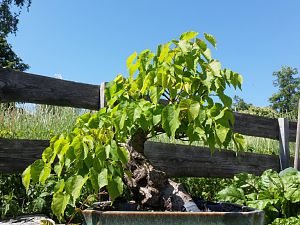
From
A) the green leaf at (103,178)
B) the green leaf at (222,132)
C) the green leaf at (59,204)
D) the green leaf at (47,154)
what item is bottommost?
the green leaf at (59,204)

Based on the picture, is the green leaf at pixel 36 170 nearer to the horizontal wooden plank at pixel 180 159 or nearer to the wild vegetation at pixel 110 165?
the wild vegetation at pixel 110 165

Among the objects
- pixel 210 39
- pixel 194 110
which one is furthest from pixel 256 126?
pixel 194 110

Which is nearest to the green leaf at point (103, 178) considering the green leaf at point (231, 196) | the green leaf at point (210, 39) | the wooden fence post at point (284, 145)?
A: the green leaf at point (210, 39)

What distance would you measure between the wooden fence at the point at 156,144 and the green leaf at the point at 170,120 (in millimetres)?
915

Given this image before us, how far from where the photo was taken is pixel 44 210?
2795 millimetres

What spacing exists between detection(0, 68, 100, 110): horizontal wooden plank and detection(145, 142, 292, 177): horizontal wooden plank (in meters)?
0.66

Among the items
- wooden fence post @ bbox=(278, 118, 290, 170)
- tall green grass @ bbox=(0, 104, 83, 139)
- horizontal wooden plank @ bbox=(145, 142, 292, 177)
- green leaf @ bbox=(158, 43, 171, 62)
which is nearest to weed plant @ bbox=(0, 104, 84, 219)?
tall green grass @ bbox=(0, 104, 83, 139)

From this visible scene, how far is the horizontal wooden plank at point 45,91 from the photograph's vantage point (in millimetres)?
2701

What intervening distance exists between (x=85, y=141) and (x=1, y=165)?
167 cm

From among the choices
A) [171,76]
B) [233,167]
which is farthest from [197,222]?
[233,167]

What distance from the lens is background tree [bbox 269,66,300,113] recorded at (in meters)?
44.9

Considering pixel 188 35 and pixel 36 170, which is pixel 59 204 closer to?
pixel 36 170

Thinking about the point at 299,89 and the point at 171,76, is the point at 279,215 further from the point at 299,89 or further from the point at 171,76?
the point at 299,89

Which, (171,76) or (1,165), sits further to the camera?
(1,165)
